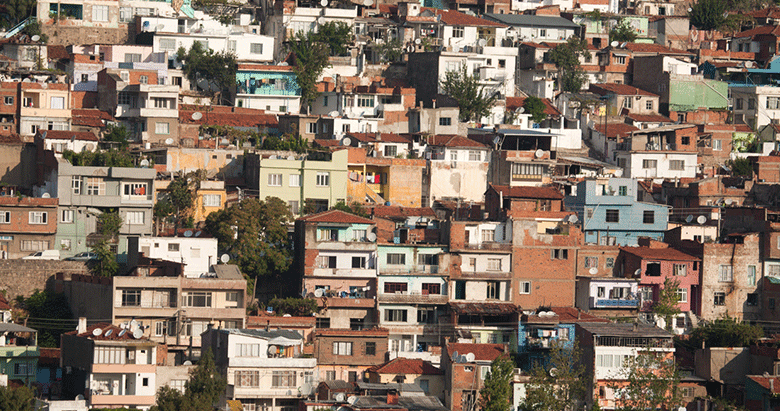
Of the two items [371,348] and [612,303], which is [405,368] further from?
[612,303]

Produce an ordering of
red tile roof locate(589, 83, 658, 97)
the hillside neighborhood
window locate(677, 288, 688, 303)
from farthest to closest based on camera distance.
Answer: red tile roof locate(589, 83, 658, 97), window locate(677, 288, 688, 303), the hillside neighborhood

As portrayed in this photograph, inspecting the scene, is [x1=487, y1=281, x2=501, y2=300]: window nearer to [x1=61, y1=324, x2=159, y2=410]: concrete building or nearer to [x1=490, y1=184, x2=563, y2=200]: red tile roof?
[x1=490, y1=184, x2=563, y2=200]: red tile roof

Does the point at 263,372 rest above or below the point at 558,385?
above

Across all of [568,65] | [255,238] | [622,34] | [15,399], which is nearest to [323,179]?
[255,238]

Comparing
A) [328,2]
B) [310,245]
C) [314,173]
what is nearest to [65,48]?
[328,2]

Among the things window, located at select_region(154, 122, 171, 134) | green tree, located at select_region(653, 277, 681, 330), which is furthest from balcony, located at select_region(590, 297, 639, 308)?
window, located at select_region(154, 122, 171, 134)

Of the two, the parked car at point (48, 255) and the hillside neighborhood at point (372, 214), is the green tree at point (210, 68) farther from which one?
the parked car at point (48, 255)
